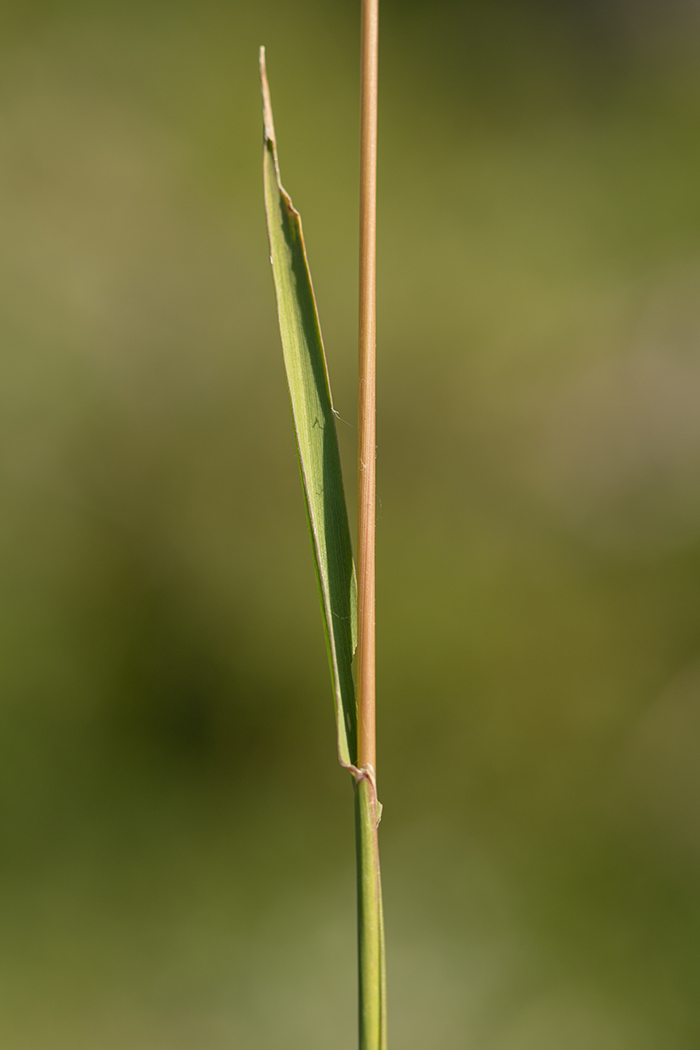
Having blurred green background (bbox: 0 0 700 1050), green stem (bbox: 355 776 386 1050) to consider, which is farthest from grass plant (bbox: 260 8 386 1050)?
blurred green background (bbox: 0 0 700 1050)

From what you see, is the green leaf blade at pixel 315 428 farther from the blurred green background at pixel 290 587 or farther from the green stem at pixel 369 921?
the blurred green background at pixel 290 587

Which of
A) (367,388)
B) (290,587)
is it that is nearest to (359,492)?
(367,388)

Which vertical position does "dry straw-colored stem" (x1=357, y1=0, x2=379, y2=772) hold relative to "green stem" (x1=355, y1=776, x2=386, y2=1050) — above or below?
above

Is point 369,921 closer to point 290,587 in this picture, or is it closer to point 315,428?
point 315,428

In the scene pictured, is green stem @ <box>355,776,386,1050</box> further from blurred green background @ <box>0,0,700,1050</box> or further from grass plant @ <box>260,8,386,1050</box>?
blurred green background @ <box>0,0,700,1050</box>

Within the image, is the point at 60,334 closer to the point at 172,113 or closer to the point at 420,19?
the point at 172,113

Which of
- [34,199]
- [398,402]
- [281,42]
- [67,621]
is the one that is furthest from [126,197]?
[67,621]

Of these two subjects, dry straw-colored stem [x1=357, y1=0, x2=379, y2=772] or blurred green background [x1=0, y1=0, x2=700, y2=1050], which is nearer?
dry straw-colored stem [x1=357, y1=0, x2=379, y2=772]

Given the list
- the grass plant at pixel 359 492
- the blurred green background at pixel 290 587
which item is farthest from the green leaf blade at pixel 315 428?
the blurred green background at pixel 290 587
